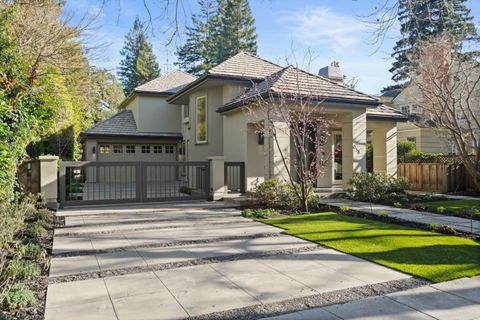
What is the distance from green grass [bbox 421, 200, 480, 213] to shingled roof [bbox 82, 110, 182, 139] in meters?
14.7

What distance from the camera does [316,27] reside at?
19.1ft

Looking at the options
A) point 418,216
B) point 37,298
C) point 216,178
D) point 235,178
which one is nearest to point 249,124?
point 235,178

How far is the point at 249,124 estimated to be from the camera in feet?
43.3

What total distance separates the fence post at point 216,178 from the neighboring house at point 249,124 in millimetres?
948

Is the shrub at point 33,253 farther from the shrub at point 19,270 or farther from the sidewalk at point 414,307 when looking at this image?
the sidewalk at point 414,307

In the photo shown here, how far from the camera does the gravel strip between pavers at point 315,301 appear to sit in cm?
360

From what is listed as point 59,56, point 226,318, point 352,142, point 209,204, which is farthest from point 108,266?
point 59,56

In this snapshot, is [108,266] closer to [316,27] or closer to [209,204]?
[316,27]

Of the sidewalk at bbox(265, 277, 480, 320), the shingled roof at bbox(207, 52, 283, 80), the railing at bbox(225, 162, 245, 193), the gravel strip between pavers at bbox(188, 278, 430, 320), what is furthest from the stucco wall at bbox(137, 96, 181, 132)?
the sidewalk at bbox(265, 277, 480, 320)

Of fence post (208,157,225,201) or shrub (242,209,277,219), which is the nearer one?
shrub (242,209,277,219)

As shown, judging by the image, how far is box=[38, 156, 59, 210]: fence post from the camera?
1054 cm

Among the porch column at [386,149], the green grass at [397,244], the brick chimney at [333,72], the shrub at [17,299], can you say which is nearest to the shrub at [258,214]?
the green grass at [397,244]

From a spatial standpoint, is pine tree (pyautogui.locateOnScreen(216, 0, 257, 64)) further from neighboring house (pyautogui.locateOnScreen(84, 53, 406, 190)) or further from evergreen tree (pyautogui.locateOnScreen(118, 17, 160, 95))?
neighboring house (pyautogui.locateOnScreen(84, 53, 406, 190))

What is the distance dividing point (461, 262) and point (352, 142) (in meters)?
8.33
